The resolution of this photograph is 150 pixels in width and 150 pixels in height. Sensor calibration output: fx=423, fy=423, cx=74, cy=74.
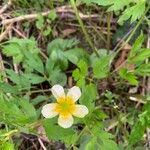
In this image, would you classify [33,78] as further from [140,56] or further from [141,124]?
[141,124]

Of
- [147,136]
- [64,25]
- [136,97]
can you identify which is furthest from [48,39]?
[147,136]

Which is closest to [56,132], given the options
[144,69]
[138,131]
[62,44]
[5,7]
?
[138,131]

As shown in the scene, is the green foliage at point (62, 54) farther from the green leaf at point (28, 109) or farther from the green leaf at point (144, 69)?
the green leaf at point (28, 109)

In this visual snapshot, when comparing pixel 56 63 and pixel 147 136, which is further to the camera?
pixel 56 63

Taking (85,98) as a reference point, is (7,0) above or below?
above

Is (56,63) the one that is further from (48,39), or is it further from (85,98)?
(85,98)

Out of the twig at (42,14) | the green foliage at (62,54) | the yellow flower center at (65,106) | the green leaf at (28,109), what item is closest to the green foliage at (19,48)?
the green foliage at (62,54)

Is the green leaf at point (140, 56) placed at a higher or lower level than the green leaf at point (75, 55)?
higher
